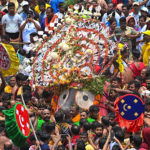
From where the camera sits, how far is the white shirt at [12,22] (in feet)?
45.9

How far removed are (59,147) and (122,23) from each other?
15.5ft

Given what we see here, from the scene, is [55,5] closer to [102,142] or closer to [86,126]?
[86,126]

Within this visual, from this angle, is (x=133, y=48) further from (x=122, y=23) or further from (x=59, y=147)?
(x=59, y=147)

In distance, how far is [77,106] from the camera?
10664 mm

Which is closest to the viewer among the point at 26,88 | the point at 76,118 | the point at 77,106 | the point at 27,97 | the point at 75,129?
the point at 75,129

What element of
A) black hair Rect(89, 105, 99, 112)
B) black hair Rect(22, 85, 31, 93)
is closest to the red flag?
black hair Rect(89, 105, 99, 112)

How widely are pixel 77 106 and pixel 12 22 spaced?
13.7 feet

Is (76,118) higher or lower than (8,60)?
lower

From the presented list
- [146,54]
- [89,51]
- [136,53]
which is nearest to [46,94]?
[89,51]

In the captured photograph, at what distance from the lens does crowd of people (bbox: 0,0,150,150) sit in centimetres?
920

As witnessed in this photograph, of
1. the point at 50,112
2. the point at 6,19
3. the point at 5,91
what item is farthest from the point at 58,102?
the point at 6,19

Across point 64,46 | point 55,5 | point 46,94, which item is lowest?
point 46,94

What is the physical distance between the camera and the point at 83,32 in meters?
11.1

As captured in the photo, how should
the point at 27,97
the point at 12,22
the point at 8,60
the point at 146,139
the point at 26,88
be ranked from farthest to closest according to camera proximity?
the point at 12,22
the point at 8,60
the point at 26,88
the point at 27,97
the point at 146,139
